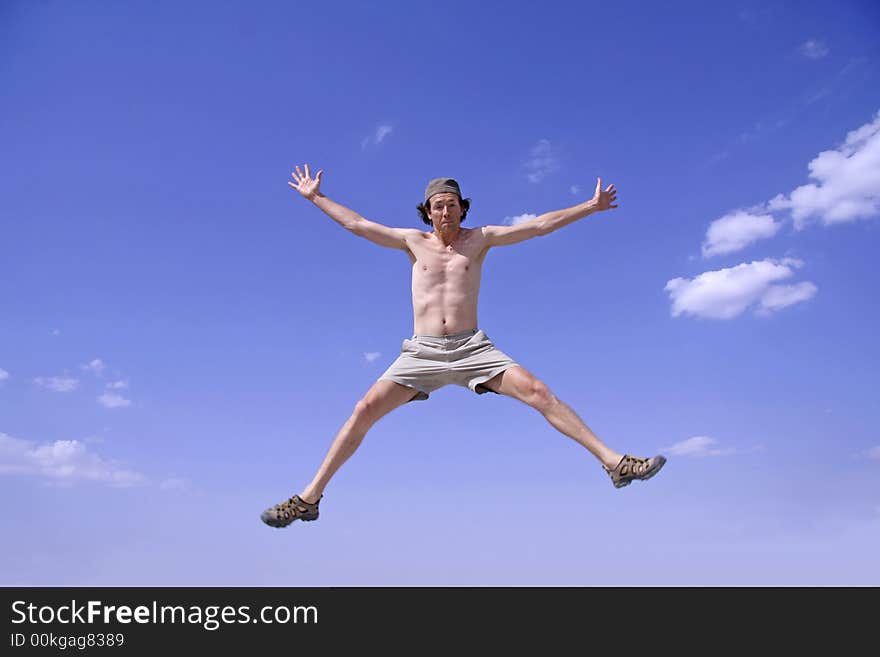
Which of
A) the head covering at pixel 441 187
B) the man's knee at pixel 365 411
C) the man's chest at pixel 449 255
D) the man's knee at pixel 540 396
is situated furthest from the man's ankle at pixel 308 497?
the head covering at pixel 441 187

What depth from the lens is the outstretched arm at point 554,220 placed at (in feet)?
28.7

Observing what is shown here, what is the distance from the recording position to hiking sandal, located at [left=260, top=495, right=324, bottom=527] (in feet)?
27.2

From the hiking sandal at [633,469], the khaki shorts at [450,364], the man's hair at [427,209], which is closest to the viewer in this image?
the hiking sandal at [633,469]

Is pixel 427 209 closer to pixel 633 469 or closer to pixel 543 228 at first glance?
pixel 543 228

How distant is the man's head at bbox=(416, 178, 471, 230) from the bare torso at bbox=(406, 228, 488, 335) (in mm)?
221

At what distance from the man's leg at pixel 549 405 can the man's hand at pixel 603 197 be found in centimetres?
205

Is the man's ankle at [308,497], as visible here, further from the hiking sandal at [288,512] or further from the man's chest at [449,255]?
the man's chest at [449,255]

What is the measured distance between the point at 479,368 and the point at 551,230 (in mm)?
1792

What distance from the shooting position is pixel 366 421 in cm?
839
